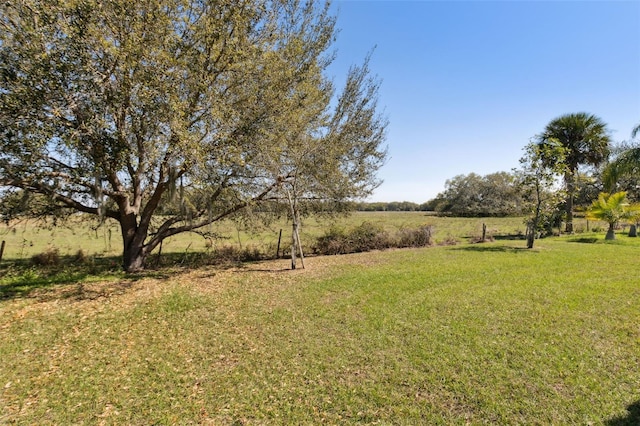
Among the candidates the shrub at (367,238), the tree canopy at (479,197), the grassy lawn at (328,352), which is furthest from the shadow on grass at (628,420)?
the tree canopy at (479,197)

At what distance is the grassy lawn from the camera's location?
3.35 m

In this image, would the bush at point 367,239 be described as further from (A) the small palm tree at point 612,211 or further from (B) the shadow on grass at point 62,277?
(A) the small palm tree at point 612,211

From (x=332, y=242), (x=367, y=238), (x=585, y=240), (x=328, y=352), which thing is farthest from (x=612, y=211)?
(x=328, y=352)

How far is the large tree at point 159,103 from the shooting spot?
6055 millimetres

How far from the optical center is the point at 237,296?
754cm

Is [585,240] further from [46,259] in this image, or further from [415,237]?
[46,259]

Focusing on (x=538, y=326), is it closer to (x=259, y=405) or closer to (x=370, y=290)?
(x=370, y=290)

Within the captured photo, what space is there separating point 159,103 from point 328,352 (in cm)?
652

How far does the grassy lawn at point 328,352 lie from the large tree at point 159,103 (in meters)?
2.91

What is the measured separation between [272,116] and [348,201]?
5.49 meters

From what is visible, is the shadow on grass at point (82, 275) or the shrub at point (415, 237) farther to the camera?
the shrub at point (415, 237)

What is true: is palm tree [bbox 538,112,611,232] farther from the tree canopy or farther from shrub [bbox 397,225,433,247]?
the tree canopy

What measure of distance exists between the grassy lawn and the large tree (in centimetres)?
291

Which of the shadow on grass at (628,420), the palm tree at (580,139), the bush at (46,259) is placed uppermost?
the palm tree at (580,139)
